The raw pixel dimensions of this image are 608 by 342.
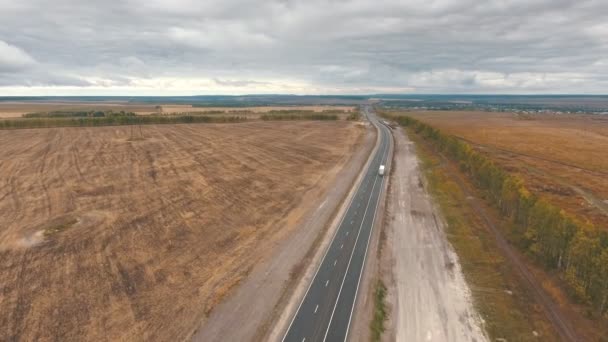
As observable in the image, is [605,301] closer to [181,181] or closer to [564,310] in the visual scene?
[564,310]

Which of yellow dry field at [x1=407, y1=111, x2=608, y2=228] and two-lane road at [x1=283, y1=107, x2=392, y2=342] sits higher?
yellow dry field at [x1=407, y1=111, x2=608, y2=228]

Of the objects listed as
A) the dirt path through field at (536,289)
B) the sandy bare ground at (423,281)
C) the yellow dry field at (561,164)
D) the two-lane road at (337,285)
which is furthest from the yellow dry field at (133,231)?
the yellow dry field at (561,164)

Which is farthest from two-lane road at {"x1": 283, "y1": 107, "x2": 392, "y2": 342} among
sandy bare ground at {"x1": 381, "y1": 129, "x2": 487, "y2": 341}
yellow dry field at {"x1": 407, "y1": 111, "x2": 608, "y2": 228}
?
yellow dry field at {"x1": 407, "y1": 111, "x2": 608, "y2": 228}

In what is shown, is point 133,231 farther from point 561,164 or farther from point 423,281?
point 561,164

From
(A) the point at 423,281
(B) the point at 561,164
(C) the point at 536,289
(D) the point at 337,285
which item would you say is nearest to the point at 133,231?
(D) the point at 337,285

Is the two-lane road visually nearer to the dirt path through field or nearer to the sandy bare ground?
the sandy bare ground

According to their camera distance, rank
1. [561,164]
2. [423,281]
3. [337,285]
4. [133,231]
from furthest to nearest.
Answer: [561,164], [133,231], [423,281], [337,285]
